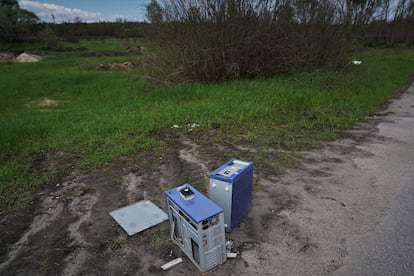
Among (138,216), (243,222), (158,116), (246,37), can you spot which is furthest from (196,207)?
(246,37)

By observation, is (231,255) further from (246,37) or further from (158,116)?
(246,37)

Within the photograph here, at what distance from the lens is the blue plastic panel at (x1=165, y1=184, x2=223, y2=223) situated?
176cm

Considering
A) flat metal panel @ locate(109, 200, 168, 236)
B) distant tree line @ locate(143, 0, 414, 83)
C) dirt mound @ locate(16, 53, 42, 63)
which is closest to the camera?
flat metal panel @ locate(109, 200, 168, 236)

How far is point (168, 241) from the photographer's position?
7.03 ft

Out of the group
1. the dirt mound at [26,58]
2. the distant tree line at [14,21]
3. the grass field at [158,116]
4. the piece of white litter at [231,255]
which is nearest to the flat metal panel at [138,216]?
the piece of white litter at [231,255]

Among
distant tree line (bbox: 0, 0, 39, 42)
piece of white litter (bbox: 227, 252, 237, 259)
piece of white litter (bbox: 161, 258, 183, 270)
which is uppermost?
distant tree line (bbox: 0, 0, 39, 42)

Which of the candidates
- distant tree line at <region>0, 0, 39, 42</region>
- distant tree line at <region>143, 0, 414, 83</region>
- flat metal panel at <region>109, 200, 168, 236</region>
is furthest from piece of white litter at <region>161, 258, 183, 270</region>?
distant tree line at <region>0, 0, 39, 42</region>

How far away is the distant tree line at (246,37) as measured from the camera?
23.6 ft

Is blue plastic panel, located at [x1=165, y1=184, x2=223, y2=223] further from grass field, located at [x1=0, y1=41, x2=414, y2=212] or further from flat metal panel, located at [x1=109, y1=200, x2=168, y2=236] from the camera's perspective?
grass field, located at [x1=0, y1=41, x2=414, y2=212]

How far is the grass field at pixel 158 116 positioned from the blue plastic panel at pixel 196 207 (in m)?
1.75

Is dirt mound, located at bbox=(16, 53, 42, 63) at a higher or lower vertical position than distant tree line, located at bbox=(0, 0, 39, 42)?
lower

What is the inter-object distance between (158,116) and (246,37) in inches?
150

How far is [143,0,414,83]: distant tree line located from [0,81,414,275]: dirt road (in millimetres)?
4377

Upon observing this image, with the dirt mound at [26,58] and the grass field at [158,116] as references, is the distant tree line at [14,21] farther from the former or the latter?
the grass field at [158,116]
